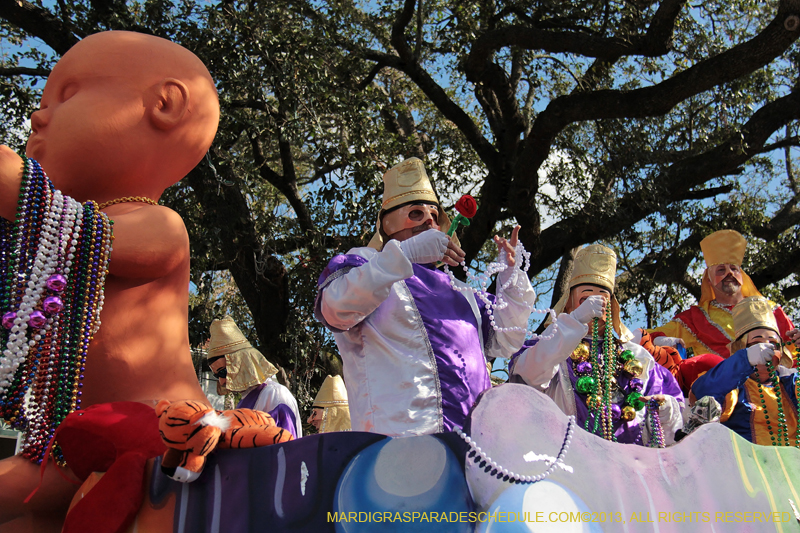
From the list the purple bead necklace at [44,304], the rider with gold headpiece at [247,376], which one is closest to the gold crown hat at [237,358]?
the rider with gold headpiece at [247,376]

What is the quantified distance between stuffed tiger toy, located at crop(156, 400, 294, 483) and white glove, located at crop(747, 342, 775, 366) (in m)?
2.99

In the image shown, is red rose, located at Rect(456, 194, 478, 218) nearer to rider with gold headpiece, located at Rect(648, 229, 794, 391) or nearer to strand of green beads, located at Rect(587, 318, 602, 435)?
strand of green beads, located at Rect(587, 318, 602, 435)

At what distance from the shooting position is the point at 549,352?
3.60 metres

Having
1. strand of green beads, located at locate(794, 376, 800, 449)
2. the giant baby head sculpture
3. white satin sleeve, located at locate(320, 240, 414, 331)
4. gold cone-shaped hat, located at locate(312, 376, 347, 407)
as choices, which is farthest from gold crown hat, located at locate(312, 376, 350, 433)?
the giant baby head sculpture

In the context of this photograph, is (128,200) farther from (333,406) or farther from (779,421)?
(333,406)

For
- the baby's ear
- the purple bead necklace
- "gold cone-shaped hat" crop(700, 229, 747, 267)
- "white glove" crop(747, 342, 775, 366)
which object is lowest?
the purple bead necklace

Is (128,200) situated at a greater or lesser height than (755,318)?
lesser

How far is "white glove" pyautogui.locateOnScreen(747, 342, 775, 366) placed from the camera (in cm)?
404

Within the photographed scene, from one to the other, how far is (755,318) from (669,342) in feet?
3.54

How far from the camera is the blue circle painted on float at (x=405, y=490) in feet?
5.74

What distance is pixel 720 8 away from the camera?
322 inches

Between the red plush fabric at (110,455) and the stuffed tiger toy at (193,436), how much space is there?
0.10 m

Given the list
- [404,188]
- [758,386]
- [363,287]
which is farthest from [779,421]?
[363,287]

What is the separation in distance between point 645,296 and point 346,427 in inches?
198
